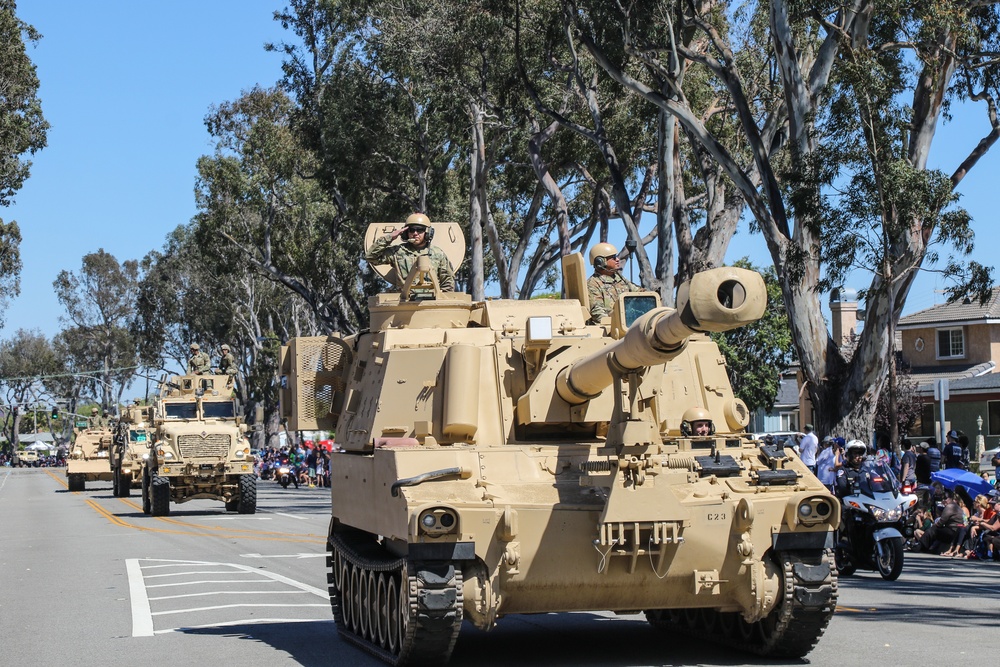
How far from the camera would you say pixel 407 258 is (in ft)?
40.4

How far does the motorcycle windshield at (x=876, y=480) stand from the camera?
15758 mm

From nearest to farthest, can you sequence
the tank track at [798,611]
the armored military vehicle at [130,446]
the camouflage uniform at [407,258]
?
the tank track at [798,611], the camouflage uniform at [407,258], the armored military vehicle at [130,446]

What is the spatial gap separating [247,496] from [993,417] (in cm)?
2953

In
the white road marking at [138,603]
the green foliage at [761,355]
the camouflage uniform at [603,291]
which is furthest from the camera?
the green foliage at [761,355]

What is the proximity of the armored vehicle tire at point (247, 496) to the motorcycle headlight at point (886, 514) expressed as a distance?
16.8 m

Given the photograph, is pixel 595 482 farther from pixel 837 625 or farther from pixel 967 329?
pixel 967 329

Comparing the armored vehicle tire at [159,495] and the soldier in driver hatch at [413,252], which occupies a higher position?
the soldier in driver hatch at [413,252]

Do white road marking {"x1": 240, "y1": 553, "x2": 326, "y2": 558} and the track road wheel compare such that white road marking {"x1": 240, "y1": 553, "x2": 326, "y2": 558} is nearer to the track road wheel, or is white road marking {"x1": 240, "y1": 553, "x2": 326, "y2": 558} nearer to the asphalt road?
the asphalt road

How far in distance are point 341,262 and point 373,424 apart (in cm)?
3467

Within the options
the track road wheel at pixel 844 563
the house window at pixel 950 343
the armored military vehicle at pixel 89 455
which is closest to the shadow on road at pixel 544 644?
the track road wheel at pixel 844 563

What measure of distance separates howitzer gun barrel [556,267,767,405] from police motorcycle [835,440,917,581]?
7.10 metres

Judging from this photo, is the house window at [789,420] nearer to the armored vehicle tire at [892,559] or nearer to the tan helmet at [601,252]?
the armored vehicle tire at [892,559]

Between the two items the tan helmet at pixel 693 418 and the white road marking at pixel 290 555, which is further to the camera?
the white road marking at pixel 290 555

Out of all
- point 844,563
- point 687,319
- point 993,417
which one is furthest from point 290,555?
point 993,417
